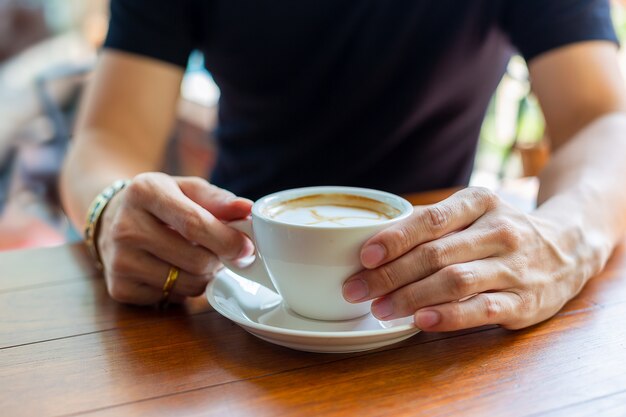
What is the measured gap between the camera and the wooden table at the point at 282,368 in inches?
20.5

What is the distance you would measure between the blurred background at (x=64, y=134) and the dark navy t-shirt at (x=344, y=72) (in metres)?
0.23

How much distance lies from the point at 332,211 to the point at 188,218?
146 mm

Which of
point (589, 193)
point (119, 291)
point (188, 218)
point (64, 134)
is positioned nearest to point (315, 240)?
point (188, 218)

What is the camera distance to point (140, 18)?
3.91ft

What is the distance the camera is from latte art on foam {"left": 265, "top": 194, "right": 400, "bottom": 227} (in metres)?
0.62

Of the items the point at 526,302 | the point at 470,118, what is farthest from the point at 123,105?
the point at 526,302

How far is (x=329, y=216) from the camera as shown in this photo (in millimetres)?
642

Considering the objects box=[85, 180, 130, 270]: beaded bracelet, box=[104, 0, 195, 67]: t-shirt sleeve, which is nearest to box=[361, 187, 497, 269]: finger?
box=[85, 180, 130, 270]: beaded bracelet

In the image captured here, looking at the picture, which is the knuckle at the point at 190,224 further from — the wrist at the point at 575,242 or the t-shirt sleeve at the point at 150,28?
the t-shirt sleeve at the point at 150,28

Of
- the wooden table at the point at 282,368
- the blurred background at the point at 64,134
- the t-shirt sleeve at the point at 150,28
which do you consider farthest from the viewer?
the blurred background at the point at 64,134

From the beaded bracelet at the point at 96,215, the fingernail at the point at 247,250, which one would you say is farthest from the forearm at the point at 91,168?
the fingernail at the point at 247,250

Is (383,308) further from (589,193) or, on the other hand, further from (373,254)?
(589,193)

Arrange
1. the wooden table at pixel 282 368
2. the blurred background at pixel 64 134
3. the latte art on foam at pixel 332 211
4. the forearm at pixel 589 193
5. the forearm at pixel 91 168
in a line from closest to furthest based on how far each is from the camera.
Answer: the wooden table at pixel 282 368
the latte art on foam at pixel 332 211
the forearm at pixel 589 193
the forearm at pixel 91 168
the blurred background at pixel 64 134

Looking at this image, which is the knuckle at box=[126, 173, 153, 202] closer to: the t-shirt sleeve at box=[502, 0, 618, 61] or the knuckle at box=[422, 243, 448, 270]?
the knuckle at box=[422, 243, 448, 270]
